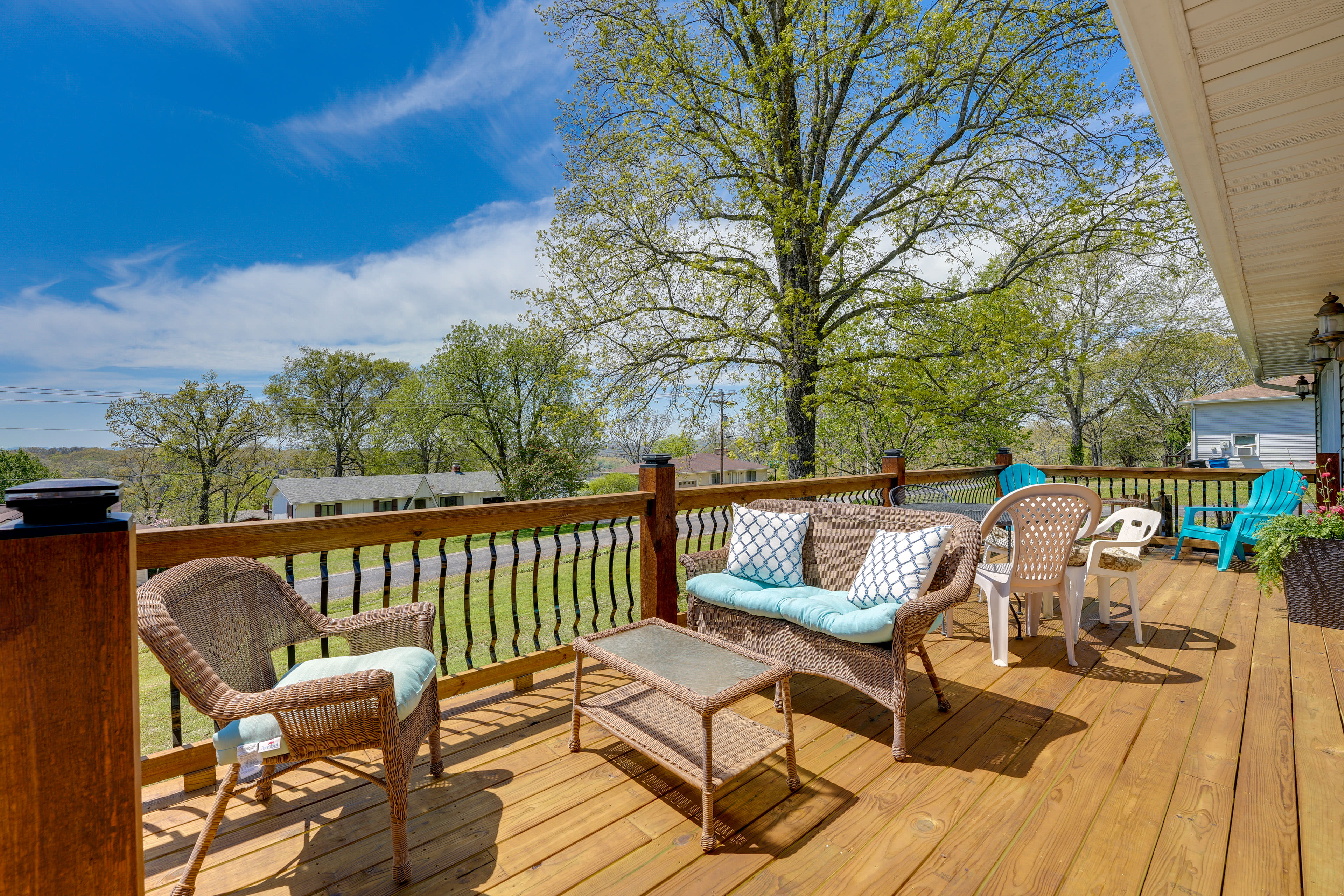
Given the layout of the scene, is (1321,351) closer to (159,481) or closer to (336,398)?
(159,481)

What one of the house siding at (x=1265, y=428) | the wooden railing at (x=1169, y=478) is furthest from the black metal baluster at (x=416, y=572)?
the house siding at (x=1265, y=428)

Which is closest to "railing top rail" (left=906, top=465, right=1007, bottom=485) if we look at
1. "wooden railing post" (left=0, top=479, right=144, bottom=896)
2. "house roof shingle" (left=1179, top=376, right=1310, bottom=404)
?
"wooden railing post" (left=0, top=479, right=144, bottom=896)

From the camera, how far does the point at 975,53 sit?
23.4ft

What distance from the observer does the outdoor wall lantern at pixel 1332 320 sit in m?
4.06

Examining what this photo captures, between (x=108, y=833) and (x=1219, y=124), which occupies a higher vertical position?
(x=1219, y=124)

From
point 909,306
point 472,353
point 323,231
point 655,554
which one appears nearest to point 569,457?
point 472,353

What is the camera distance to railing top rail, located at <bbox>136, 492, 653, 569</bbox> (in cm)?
201

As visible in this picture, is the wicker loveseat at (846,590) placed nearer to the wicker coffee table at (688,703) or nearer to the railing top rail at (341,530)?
the wicker coffee table at (688,703)

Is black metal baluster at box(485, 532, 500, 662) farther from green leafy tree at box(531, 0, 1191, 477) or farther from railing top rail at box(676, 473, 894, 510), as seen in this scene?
green leafy tree at box(531, 0, 1191, 477)

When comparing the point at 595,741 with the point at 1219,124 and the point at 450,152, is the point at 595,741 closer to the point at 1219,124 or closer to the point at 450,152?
the point at 1219,124

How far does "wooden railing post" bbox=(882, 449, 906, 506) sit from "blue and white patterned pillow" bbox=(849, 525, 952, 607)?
2331 millimetres

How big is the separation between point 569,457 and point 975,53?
774 inches

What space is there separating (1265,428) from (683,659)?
2039 cm

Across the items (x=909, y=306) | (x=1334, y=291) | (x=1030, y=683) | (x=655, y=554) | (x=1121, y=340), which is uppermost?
(x=1121, y=340)
